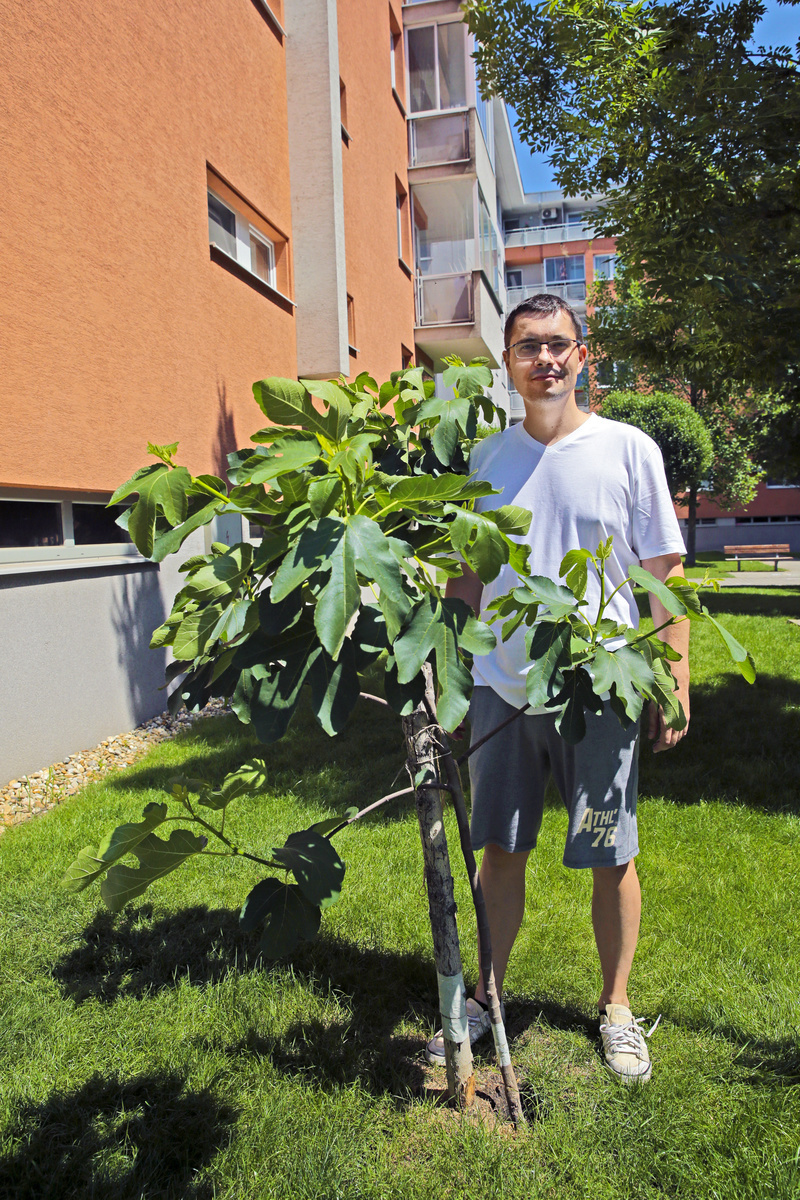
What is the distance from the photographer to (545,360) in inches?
84.7

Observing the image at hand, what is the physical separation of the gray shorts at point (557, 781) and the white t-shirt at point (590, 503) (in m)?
0.14

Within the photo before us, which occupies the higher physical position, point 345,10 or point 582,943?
point 345,10

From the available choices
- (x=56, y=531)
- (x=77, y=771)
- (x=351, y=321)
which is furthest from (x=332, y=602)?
(x=351, y=321)

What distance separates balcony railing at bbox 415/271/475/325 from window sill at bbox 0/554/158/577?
10.3m

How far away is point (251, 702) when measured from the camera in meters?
1.32

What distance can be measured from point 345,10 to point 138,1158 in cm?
1306

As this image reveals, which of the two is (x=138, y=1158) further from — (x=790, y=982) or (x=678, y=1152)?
(x=790, y=982)

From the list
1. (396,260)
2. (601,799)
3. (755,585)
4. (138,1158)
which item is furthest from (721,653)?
(755,585)

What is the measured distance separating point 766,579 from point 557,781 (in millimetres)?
20054

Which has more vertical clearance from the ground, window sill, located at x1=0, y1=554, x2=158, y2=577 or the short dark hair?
the short dark hair

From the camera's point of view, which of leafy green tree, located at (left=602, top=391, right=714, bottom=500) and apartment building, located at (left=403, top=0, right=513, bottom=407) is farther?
leafy green tree, located at (left=602, top=391, right=714, bottom=500)

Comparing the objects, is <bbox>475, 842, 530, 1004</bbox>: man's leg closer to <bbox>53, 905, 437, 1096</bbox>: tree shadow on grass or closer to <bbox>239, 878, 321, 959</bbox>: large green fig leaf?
<bbox>53, 905, 437, 1096</bbox>: tree shadow on grass

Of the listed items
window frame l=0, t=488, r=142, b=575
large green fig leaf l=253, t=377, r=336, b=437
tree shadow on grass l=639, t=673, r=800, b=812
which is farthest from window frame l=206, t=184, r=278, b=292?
large green fig leaf l=253, t=377, r=336, b=437

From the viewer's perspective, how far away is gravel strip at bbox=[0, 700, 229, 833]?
15.4 feet
